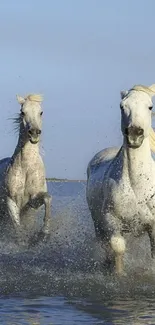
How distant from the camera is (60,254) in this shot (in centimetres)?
1230

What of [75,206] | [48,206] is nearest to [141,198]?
[48,206]

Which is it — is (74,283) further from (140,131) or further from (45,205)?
(45,205)

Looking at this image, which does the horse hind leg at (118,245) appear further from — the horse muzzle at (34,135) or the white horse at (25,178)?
the white horse at (25,178)

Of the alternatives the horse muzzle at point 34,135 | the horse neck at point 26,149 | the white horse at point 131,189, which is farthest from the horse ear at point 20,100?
the white horse at point 131,189

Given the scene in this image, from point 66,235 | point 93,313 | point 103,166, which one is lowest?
point 93,313

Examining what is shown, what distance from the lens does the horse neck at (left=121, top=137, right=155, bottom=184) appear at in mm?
9500

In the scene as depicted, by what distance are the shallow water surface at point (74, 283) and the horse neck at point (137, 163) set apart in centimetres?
105

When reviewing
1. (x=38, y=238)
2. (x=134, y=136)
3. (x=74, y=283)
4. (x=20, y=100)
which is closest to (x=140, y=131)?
(x=134, y=136)

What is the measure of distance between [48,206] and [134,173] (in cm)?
404

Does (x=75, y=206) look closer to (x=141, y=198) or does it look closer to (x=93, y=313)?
(x=141, y=198)

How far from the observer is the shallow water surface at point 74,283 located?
26.7 ft

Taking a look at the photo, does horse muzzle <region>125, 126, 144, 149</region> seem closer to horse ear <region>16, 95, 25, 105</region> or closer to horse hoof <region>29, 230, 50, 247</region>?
horse hoof <region>29, 230, 50, 247</region>

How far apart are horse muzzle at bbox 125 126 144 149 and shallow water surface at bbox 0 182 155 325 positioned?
5.10 feet

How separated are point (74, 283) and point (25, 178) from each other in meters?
4.05
